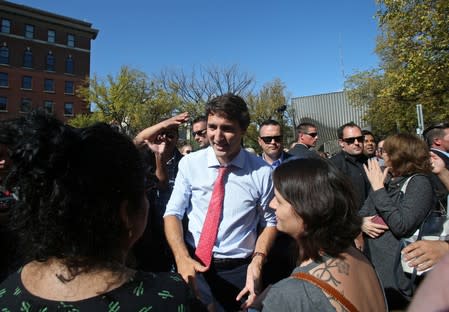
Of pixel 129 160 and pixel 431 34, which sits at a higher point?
pixel 431 34

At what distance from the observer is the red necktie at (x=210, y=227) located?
221 centimetres

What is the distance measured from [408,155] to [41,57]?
4842cm

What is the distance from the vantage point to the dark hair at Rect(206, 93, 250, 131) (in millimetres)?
2426

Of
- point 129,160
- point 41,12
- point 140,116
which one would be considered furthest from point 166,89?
point 129,160

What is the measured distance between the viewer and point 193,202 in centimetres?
242

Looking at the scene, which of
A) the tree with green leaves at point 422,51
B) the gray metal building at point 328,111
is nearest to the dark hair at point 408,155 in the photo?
the tree with green leaves at point 422,51

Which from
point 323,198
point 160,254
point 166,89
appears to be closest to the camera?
point 323,198

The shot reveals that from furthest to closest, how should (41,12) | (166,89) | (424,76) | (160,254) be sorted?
(41,12) < (166,89) < (424,76) < (160,254)

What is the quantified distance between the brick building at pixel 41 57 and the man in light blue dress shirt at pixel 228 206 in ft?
134

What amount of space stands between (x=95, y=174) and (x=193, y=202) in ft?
4.52

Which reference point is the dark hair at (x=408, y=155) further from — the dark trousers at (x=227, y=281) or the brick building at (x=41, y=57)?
the brick building at (x=41, y=57)

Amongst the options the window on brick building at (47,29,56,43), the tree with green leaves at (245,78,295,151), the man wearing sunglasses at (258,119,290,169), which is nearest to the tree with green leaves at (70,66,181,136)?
the tree with green leaves at (245,78,295,151)

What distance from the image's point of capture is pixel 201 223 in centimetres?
235

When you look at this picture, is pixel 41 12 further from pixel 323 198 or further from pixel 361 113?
pixel 323 198
